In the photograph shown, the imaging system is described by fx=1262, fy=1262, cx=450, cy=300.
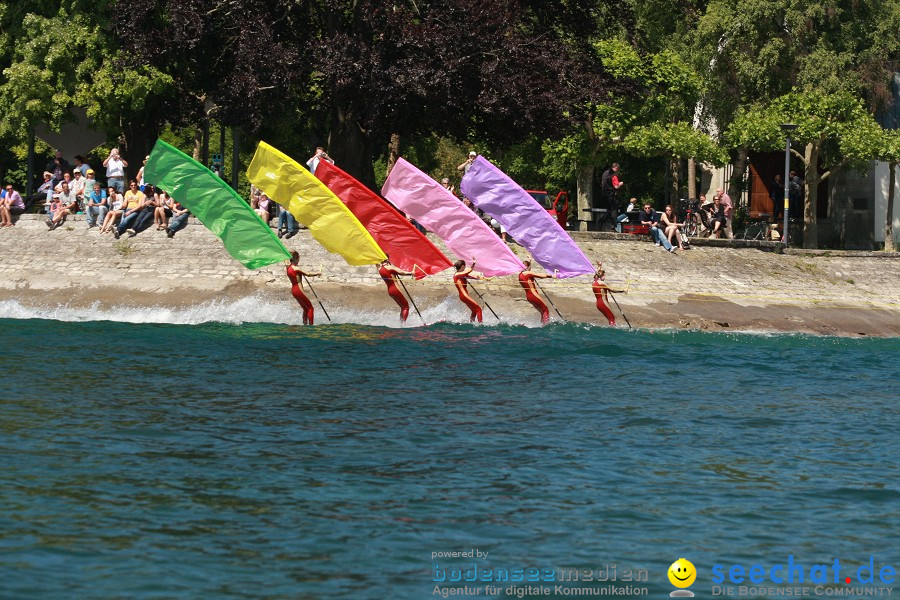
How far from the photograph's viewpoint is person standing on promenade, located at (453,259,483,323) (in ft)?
87.6

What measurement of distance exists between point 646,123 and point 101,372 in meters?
24.4

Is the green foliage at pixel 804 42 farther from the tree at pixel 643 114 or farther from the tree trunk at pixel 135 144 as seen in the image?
the tree trunk at pixel 135 144

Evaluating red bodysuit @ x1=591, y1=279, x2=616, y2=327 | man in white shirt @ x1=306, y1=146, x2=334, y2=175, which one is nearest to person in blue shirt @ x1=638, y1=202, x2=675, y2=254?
red bodysuit @ x1=591, y1=279, x2=616, y2=327

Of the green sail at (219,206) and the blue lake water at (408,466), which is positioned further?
the green sail at (219,206)

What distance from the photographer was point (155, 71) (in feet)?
108

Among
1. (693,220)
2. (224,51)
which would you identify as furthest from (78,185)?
(693,220)

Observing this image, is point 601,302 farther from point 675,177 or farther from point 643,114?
point 675,177

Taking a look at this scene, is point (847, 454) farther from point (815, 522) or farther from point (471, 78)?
point (471, 78)

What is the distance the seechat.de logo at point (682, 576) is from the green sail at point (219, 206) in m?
17.2

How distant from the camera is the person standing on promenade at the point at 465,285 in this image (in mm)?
26688

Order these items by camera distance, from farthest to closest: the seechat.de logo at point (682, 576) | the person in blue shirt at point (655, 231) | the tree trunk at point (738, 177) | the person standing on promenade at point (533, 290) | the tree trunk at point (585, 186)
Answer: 1. the tree trunk at point (585, 186)
2. the tree trunk at point (738, 177)
3. the person in blue shirt at point (655, 231)
4. the person standing on promenade at point (533, 290)
5. the seechat.de logo at point (682, 576)

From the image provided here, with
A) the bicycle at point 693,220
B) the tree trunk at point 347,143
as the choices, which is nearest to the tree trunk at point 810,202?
the bicycle at point 693,220

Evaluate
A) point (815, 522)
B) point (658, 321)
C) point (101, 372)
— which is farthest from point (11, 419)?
point (658, 321)

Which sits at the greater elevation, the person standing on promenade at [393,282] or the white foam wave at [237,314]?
the person standing on promenade at [393,282]
